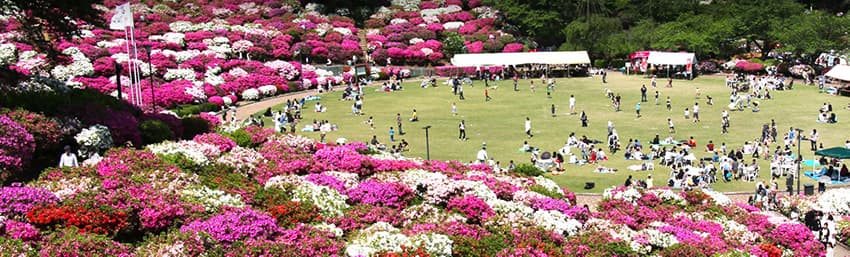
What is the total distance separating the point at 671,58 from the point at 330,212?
56.7 metres

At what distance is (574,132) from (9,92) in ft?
94.7

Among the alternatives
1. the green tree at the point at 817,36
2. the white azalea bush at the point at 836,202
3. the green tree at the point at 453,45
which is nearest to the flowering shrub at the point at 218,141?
the white azalea bush at the point at 836,202

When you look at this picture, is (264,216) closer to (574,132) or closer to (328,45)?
(574,132)

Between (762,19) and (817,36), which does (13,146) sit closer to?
(817,36)

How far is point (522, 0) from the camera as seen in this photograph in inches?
3629

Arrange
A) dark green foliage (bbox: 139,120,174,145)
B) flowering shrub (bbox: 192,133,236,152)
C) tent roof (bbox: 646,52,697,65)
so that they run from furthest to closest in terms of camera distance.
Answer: tent roof (bbox: 646,52,697,65) → dark green foliage (bbox: 139,120,174,145) → flowering shrub (bbox: 192,133,236,152)

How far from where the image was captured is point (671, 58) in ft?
235

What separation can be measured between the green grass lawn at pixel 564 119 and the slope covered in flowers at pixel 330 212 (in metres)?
10.1

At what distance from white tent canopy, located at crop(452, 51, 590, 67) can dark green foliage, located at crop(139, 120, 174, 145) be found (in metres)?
50.3

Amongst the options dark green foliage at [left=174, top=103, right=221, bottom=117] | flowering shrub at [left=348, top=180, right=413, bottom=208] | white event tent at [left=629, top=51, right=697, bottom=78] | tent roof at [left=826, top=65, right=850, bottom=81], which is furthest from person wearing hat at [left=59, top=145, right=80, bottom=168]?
white event tent at [left=629, top=51, right=697, bottom=78]

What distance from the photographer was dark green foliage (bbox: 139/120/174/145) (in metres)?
25.6

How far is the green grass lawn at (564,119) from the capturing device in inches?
1581

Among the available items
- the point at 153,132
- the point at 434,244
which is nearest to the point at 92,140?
the point at 153,132

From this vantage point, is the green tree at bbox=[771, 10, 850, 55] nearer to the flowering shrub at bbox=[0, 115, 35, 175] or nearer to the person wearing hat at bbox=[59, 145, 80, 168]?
the person wearing hat at bbox=[59, 145, 80, 168]
